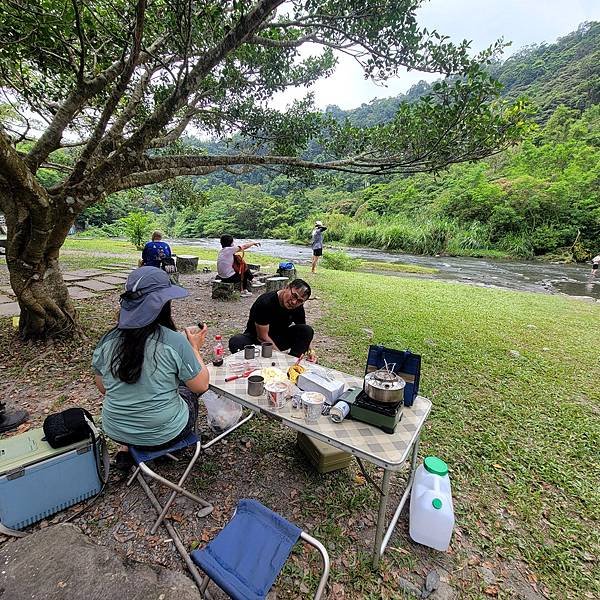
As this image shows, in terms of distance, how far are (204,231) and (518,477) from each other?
39136mm

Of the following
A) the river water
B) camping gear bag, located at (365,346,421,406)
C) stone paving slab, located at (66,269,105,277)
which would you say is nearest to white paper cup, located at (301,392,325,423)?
camping gear bag, located at (365,346,421,406)

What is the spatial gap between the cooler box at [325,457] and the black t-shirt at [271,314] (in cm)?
116

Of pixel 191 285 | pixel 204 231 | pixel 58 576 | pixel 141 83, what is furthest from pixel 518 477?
pixel 204 231

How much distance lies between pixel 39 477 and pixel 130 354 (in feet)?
2.67

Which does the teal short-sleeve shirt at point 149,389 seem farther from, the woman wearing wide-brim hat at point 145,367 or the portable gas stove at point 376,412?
the portable gas stove at point 376,412

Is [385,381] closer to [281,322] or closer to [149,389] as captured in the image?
[149,389]

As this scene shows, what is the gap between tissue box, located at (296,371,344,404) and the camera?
1.95 meters

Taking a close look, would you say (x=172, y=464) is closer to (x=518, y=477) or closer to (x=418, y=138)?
(x=518, y=477)

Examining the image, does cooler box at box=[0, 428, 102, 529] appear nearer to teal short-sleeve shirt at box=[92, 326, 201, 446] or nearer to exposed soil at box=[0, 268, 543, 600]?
exposed soil at box=[0, 268, 543, 600]

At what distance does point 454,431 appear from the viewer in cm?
293

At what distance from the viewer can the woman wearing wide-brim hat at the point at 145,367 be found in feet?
5.63

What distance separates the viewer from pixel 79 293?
A: 602cm

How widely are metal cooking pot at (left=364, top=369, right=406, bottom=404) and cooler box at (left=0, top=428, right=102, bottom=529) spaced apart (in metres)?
1.60

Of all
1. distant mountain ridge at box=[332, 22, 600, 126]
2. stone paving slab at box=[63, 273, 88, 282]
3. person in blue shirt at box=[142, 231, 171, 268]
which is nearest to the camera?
person in blue shirt at box=[142, 231, 171, 268]
